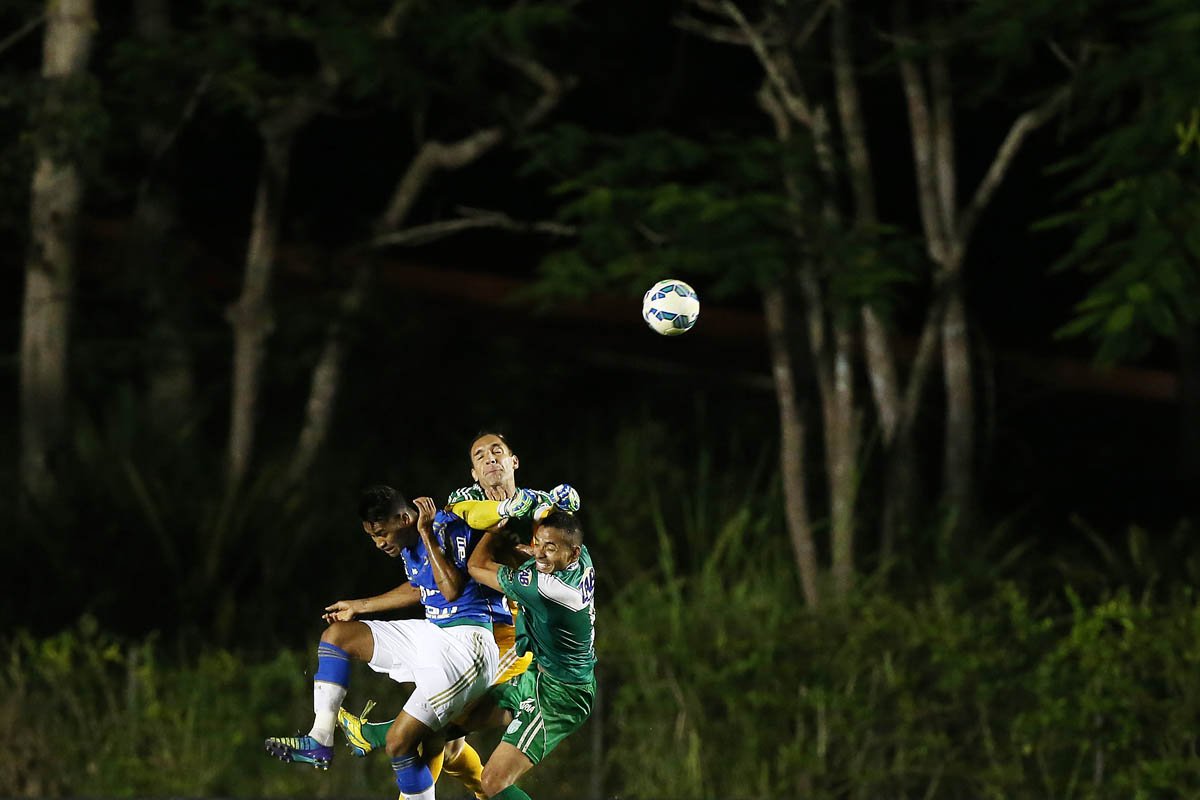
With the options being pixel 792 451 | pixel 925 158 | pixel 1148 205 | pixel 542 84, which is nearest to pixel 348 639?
pixel 1148 205

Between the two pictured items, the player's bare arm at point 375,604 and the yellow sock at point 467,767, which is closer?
the player's bare arm at point 375,604

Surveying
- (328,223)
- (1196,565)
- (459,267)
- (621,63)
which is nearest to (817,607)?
(1196,565)

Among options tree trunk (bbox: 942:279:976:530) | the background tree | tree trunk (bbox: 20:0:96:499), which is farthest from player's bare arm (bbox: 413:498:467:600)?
tree trunk (bbox: 20:0:96:499)

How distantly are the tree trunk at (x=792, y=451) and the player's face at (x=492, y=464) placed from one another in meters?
10.1

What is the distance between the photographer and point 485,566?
7.01 m

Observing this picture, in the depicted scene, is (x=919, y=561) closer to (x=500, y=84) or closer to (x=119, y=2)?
(x=500, y=84)

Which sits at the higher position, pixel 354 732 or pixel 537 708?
pixel 537 708

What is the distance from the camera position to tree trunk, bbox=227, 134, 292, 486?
1977cm

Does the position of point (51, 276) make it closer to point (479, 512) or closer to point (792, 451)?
point (792, 451)

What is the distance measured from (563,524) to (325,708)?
1086 millimetres

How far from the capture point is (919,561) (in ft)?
57.8

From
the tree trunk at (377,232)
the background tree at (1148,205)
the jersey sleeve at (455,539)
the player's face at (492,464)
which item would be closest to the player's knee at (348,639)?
the jersey sleeve at (455,539)

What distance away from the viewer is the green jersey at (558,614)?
22.9 ft

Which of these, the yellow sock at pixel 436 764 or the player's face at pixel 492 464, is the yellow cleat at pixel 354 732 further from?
the player's face at pixel 492 464
